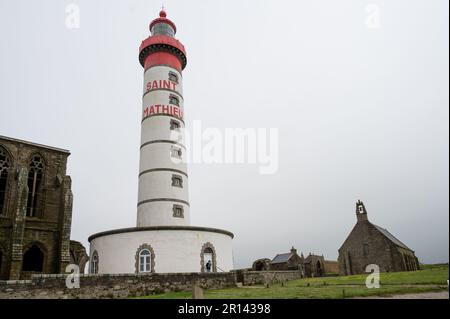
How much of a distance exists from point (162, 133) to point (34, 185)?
928cm

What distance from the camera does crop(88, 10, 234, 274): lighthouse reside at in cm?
2047

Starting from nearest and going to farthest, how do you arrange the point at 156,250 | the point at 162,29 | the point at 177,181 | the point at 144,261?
the point at 144,261 < the point at 156,250 < the point at 177,181 < the point at 162,29

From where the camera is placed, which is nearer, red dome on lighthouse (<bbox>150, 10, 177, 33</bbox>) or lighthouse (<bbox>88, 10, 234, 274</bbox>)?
lighthouse (<bbox>88, 10, 234, 274</bbox>)

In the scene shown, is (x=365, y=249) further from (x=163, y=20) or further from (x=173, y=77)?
(x=163, y=20)

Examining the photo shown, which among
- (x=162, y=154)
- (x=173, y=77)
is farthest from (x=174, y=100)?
(x=162, y=154)

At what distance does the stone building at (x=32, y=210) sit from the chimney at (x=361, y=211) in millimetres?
30604

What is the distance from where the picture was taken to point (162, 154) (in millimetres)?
24828

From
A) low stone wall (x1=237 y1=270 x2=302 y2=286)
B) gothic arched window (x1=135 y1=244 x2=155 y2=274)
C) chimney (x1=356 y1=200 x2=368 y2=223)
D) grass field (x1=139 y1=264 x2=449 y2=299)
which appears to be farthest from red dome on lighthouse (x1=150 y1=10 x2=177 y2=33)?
chimney (x1=356 y1=200 x2=368 y2=223)

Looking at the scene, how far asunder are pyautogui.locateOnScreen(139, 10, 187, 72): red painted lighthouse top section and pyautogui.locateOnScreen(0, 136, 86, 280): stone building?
33.5ft

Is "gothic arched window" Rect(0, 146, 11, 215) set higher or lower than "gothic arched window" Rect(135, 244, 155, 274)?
higher

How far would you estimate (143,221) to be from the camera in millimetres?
23656

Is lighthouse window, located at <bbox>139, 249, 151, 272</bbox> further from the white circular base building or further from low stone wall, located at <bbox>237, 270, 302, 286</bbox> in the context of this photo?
low stone wall, located at <bbox>237, 270, 302, 286</bbox>
